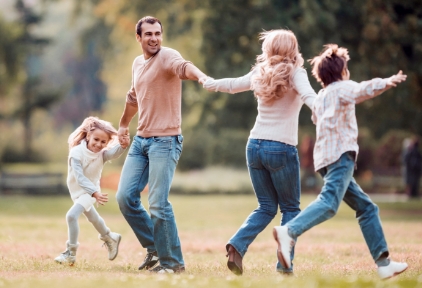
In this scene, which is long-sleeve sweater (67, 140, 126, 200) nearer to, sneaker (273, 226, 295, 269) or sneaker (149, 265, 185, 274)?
sneaker (149, 265, 185, 274)

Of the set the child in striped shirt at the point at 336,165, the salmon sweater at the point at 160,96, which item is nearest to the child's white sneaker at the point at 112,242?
the salmon sweater at the point at 160,96

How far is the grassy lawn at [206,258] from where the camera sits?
585cm

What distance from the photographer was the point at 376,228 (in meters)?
6.38

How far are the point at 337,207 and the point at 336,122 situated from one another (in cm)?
71

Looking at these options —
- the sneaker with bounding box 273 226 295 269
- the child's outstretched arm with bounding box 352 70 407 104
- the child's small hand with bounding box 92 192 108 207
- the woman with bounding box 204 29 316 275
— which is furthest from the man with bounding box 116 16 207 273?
the child's outstretched arm with bounding box 352 70 407 104

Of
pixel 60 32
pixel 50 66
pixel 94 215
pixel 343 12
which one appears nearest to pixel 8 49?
pixel 343 12

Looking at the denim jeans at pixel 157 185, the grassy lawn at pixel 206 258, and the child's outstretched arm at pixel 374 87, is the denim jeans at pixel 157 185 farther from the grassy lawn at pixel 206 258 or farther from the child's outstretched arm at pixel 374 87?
the child's outstretched arm at pixel 374 87

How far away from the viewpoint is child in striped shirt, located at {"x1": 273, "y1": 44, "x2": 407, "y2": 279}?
20.4ft

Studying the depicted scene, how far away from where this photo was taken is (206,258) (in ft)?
30.3

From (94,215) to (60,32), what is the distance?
97.9 m

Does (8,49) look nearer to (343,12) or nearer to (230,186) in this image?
(230,186)

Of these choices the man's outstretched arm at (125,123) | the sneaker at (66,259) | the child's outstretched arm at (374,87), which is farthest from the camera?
the sneaker at (66,259)

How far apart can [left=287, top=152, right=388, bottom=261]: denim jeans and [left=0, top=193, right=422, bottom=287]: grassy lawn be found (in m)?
0.36

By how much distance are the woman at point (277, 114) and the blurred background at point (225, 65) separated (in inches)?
107
